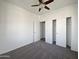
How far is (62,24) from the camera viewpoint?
5.86m

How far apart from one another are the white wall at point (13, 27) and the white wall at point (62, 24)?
201 cm

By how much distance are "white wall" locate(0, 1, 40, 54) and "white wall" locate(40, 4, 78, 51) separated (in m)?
2.01

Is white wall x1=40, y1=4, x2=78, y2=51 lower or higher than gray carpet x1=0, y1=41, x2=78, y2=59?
higher

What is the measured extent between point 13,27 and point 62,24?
376cm

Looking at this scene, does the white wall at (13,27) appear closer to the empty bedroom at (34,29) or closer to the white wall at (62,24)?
the empty bedroom at (34,29)

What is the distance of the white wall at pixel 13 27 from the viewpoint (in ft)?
14.1

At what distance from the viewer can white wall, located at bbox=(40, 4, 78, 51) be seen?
4.77 meters

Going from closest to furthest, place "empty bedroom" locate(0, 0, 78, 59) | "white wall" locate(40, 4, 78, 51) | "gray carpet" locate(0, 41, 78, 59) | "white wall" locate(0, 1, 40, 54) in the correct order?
1. "gray carpet" locate(0, 41, 78, 59)
2. "empty bedroom" locate(0, 0, 78, 59)
3. "white wall" locate(0, 1, 40, 54)
4. "white wall" locate(40, 4, 78, 51)

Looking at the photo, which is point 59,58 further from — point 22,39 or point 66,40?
point 22,39

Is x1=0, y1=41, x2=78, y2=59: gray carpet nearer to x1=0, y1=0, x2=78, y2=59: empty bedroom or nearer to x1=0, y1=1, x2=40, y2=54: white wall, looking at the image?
x1=0, y1=0, x2=78, y2=59: empty bedroom

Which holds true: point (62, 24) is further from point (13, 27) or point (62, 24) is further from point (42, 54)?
point (13, 27)

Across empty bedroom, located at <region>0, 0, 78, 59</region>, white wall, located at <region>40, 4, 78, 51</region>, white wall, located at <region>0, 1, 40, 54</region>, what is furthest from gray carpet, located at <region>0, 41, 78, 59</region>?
white wall, located at <region>40, 4, 78, 51</region>

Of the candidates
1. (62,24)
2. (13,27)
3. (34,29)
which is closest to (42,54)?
(13,27)

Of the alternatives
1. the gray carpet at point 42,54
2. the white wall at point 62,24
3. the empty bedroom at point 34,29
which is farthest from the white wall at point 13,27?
the white wall at point 62,24
